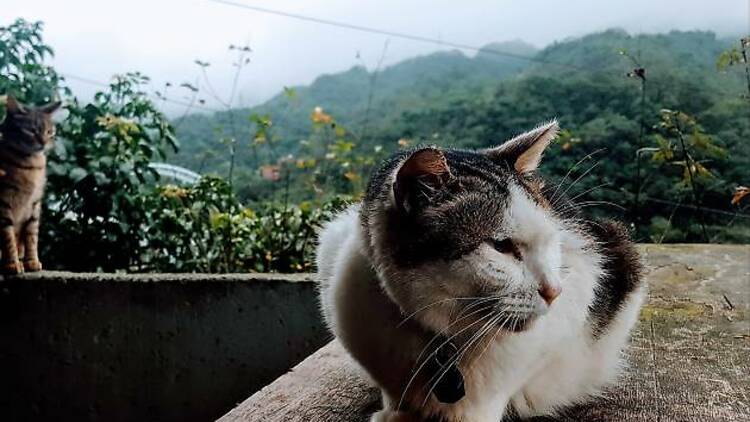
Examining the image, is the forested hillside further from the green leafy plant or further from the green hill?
the green leafy plant

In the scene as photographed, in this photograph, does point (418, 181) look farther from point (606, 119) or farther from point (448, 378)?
point (606, 119)

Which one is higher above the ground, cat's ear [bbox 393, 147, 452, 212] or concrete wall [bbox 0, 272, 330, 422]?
cat's ear [bbox 393, 147, 452, 212]

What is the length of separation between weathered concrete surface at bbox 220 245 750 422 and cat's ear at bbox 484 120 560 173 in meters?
0.39

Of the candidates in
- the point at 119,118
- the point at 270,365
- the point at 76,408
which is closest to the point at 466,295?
the point at 270,365

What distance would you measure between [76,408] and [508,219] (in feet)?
7.50

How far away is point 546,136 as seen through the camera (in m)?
0.94

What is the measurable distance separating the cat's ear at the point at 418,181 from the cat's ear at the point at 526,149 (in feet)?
0.50

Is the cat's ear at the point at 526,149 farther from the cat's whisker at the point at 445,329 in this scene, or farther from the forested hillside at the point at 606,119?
the forested hillside at the point at 606,119

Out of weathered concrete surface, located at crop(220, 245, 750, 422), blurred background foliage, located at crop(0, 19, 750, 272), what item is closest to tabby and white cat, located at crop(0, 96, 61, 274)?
blurred background foliage, located at crop(0, 19, 750, 272)

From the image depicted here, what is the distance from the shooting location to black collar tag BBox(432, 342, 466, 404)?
85 centimetres

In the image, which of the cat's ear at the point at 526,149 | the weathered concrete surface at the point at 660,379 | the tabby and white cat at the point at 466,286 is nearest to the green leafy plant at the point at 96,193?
the weathered concrete surface at the point at 660,379

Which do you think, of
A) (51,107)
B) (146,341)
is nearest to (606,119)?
(146,341)

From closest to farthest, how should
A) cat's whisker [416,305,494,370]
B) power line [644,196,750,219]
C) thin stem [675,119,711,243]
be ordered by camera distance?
1. cat's whisker [416,305,494,370]
2. thin stem [675,119,711,243]
3. power line [644,196,750,219]

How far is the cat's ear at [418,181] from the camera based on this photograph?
81 centimetres
